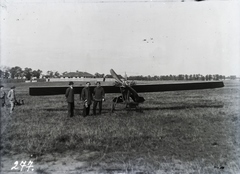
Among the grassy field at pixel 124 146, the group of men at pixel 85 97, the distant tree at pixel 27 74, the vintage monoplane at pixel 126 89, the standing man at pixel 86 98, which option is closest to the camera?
the grassy field at pixel 124 146

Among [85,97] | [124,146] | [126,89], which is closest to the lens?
[124,146]

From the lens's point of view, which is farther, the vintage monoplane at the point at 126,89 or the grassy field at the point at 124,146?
the vintage monoplane at the point at 126,89

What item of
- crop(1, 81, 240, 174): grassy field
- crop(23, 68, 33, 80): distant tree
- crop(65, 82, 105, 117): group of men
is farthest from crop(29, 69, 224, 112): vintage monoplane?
crop(23, 68, 33, 80): distant tree

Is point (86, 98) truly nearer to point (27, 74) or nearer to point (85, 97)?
point (85, 97)

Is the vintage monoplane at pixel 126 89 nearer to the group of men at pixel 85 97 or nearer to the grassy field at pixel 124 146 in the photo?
the group of men at pixel 85 97

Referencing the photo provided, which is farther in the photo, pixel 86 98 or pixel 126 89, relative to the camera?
pixel 126 89

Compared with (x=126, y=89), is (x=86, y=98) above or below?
below

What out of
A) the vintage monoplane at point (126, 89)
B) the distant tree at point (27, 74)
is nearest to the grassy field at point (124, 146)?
the vintage monoplane at point (126, 89)

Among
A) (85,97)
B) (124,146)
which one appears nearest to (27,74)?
(85,97)

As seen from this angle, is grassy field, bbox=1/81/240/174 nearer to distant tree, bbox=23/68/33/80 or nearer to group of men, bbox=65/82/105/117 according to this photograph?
group of men, bbox=65/82/105/117

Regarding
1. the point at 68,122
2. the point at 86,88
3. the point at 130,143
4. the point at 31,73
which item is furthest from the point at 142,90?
the point at 31,73

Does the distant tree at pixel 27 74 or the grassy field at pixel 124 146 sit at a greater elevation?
the distant tree at pixel 27 74
